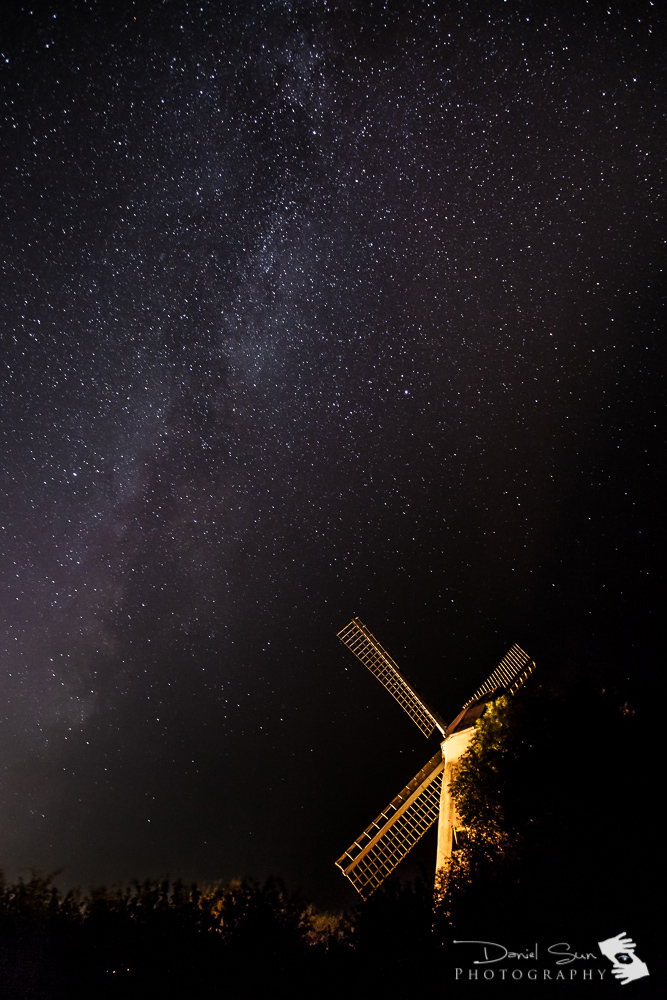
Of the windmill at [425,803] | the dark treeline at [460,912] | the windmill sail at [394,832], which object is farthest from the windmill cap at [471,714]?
the dark treeline at [460,912]

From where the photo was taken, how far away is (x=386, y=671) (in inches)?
768

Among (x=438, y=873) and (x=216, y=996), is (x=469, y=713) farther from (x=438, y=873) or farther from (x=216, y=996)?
(x=216, y=996)

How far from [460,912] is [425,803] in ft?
20.7

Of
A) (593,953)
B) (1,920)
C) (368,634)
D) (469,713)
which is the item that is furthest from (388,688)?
(1,920)

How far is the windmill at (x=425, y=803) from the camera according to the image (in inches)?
540

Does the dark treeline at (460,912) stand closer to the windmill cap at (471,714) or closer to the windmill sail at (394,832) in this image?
the windmill sail at (394,832)

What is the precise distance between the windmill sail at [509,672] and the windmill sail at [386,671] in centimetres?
203

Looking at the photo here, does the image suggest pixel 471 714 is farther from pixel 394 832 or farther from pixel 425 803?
pixel 394 832

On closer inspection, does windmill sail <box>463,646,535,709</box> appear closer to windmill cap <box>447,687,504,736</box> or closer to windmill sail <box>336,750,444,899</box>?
windmill cap <box>447,687,504,736</box>

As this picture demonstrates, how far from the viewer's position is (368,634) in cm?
1992

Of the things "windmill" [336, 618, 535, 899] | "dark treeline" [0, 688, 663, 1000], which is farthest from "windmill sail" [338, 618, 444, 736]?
"dark treeline" [0, 688, 663, 1000]

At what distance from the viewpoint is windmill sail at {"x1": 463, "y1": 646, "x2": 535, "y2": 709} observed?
654 inches

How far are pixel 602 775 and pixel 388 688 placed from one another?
33.0 feet

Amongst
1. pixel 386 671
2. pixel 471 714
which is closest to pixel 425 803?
pixel 471 714
